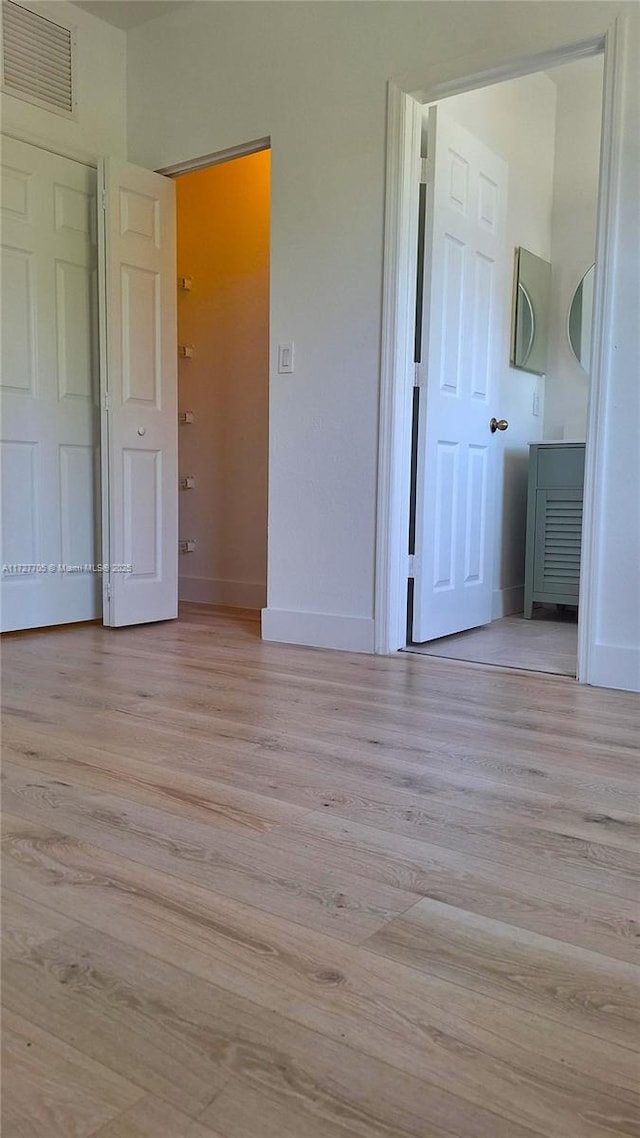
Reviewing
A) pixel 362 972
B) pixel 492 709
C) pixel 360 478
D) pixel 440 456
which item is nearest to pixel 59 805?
pixel 362 972

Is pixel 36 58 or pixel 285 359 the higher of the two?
pixel 36 58

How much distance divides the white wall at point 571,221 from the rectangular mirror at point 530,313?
82 mm

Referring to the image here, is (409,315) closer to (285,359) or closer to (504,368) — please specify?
(285,359)

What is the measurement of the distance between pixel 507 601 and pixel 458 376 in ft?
4.50

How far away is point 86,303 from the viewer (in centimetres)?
360

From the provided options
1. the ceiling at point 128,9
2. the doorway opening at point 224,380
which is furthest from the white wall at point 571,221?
the ceiling at point 128,9

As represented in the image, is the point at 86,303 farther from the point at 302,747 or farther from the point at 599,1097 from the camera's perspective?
the point at 599,1097

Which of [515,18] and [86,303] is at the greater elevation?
[515,18]

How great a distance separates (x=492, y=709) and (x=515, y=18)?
85.4 inches

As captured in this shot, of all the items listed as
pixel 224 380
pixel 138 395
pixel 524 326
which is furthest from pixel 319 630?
pixel 524 326

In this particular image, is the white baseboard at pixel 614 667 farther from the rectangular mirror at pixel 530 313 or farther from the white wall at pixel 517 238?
the rectangular mirror at pixel 530 313

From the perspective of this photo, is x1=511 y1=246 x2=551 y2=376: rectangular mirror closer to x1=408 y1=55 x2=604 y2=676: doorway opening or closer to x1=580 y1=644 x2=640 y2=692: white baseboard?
x1=408 y1=55 x2=604 y2=676: doorway opening

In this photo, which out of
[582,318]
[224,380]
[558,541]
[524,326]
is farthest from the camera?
[224,380]

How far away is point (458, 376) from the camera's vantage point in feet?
10.6
